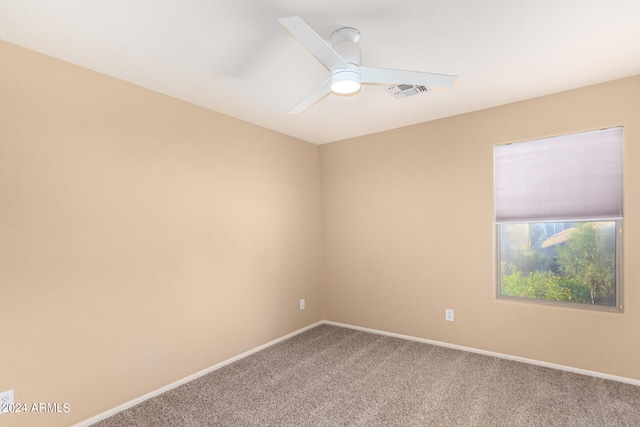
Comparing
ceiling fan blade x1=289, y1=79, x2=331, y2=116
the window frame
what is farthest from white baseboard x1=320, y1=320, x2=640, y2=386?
ceiling fan blade x1=289, y1=79, x2=331, y2=116

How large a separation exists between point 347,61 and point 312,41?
A: 36 centimetres

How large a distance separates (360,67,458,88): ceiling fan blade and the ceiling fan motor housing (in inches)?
2.9

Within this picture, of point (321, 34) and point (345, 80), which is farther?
point (321, 34)

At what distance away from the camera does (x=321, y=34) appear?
1918 mm

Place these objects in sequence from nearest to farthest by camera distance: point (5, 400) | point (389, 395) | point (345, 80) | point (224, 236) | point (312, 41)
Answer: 1. point (312, 41)
2. point (345, 80)
3. point (5, 400)
4. point (389, 395)
5. point (224, 236)

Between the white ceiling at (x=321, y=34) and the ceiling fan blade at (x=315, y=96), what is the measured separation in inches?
12.2

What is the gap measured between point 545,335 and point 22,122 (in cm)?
422

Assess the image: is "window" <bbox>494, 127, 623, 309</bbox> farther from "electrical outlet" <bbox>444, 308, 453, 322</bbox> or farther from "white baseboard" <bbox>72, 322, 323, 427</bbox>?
"white baseboard" <bbox>72, 322, 323, 427</bbox>

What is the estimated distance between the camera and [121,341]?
234 cm

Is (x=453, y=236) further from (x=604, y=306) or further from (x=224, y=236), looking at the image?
(x=224, y=236)

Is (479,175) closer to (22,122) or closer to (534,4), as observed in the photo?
(534,4)

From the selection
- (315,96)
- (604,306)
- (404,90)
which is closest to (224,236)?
(315,96)

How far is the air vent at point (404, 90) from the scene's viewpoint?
2.64 meters

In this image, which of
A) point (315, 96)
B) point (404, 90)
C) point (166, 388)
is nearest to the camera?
point (315, 96)
